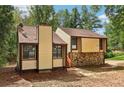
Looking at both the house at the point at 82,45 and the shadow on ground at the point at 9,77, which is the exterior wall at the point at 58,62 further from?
the house at the point at 82,45

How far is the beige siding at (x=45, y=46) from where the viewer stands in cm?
1356

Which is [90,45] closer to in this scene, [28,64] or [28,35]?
[28,35]

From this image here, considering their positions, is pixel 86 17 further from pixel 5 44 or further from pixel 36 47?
pixel 5 44

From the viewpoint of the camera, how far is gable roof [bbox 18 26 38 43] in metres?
13.5

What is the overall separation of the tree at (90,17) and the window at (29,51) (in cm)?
297

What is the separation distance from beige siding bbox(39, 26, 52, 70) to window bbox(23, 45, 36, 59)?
1.07ft

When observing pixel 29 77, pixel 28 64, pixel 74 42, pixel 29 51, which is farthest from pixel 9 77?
pixel 74 42

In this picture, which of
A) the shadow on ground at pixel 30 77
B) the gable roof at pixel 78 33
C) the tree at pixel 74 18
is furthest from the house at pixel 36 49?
the gable roof at pixel 78 33

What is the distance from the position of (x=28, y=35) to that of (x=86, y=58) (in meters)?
4.79

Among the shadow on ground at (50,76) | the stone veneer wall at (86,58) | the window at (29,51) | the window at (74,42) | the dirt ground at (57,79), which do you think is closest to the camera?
the dirt ground at (57,79)

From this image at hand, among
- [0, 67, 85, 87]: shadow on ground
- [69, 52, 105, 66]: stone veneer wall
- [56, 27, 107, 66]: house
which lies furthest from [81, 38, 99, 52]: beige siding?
[0, 67, 85, 87]: shadow on ground

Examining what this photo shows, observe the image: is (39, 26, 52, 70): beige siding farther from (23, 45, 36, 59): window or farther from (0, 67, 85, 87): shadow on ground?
(0, 67, 85, 87): shadow on ground
